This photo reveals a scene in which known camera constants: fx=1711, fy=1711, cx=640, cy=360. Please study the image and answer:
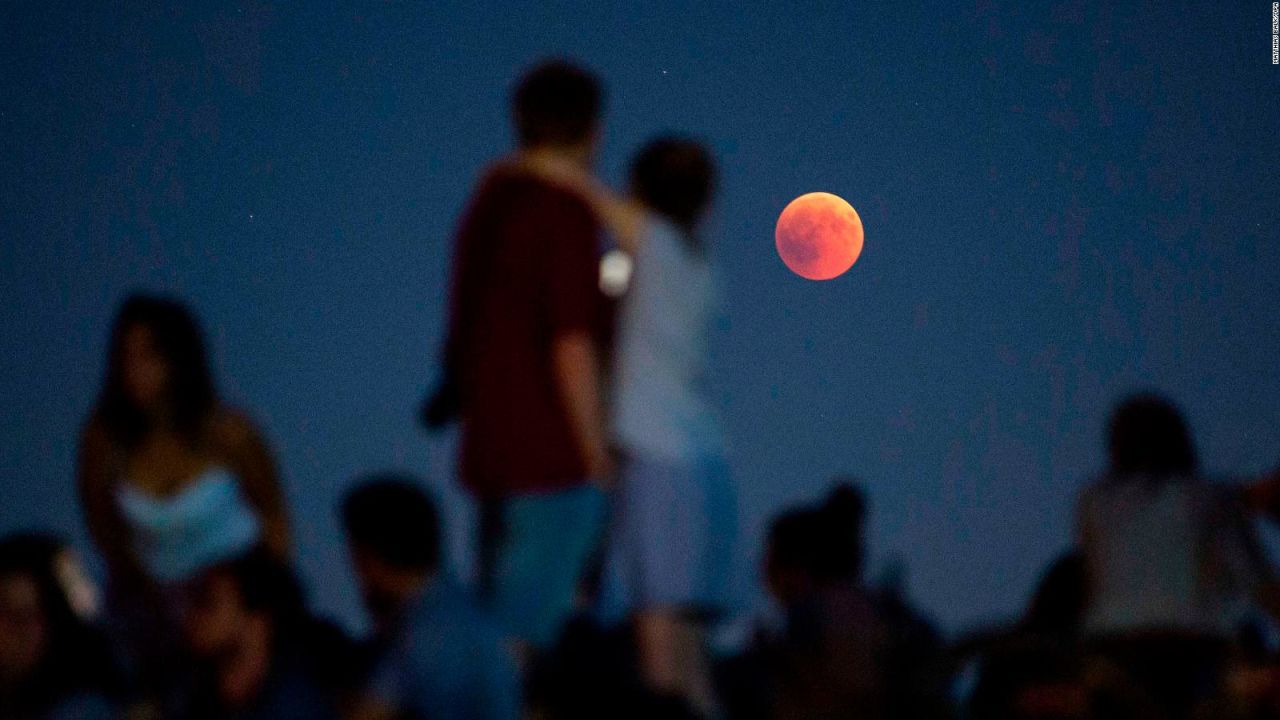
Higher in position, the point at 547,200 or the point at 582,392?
the point at 547,200

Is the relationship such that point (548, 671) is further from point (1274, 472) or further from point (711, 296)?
point (1274, 472)

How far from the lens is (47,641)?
16.0 ft

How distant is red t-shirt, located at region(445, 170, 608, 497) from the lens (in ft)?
14.9

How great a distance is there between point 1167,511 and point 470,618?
229cm

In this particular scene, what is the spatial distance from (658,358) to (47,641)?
1938 mm

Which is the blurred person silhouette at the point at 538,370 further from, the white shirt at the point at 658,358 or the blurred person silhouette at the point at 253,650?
the blurred person silhouette at the point at 253,650

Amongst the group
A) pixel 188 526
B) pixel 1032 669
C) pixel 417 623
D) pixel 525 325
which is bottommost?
pixel 1032 669

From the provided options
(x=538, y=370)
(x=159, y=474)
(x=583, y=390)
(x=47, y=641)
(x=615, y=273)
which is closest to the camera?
(x=583, y=390)

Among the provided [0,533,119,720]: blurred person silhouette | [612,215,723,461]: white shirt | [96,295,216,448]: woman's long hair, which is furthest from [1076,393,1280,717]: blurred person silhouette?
[0,533,119,720]: blurred person silhouette

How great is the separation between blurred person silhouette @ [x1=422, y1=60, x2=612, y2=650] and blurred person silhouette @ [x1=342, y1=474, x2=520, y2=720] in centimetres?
14

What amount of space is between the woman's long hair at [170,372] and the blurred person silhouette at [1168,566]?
2794 millimetres

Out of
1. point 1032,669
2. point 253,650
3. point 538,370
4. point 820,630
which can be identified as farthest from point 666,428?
point 1032,669

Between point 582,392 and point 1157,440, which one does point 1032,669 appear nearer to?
point 1157,440

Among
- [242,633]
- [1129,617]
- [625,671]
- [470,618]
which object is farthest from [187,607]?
[1129,617]
